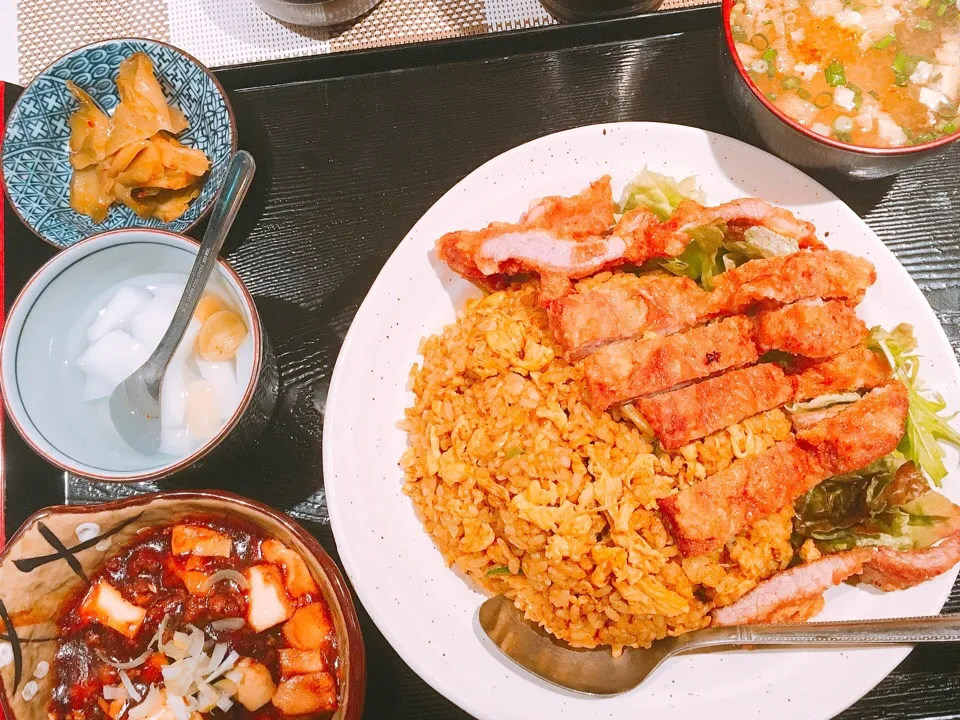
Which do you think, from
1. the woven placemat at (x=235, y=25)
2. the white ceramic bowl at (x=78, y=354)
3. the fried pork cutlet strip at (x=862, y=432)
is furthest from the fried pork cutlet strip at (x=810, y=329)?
the white ceramic bowl at (x=78, y=354)

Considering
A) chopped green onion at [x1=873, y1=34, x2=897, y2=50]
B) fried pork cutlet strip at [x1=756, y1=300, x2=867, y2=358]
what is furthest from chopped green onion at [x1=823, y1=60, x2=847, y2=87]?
fried pork cutlet strip at [x1=756, y1=300, x2=867, y2=358]

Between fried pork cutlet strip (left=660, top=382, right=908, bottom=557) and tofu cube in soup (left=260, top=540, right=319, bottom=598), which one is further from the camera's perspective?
tofu cube in soup (left=260, top=540, right=319, bottom=598)

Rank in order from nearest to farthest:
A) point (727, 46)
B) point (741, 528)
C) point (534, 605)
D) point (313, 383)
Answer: point (741, 528), point (534, 605), point (727, 46), point (313, 383)

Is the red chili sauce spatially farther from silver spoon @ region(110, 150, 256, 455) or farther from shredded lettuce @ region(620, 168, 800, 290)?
shredded lettuce @ region(620, 168, 800, 290)

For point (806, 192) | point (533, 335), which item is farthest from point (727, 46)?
point (533, 335)

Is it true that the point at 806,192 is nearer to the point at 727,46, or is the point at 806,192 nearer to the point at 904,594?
the point at 727,46

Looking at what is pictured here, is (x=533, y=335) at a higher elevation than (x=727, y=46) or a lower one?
lower

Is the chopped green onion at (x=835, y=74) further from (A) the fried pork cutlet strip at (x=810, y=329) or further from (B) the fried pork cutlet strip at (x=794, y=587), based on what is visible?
(B) the fried pork cutlet strip at (x=794, y=587)
